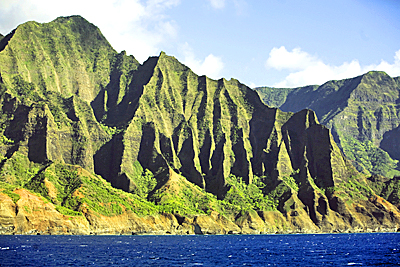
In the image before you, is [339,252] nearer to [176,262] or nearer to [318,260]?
[318,260]

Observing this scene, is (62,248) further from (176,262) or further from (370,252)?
(370,252)

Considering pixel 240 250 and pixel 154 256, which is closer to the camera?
pixel 154 256

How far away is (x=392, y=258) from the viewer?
154000mm

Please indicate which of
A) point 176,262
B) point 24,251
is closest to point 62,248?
point 24,251

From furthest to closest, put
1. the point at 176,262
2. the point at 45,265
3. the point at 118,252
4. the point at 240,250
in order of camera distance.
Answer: the point at 240,250 → the point at 118,252 → the point at 176,262 → the point at 45,265

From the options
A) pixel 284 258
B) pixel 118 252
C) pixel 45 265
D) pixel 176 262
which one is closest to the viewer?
pixel 45 265

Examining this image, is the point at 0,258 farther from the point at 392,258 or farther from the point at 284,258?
the point at 392,258

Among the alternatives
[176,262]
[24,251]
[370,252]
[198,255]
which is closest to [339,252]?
[370,252]

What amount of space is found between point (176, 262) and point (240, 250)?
50161mm

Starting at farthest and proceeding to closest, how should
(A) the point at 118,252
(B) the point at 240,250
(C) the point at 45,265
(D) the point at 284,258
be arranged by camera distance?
(B) the point at 240,250 < (A) the point at 118,252 < (D) the point at 284,258 < (C) the point at 45,265

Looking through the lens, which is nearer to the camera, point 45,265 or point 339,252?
point 45,265

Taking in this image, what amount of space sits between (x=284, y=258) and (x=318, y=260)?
1209 cm

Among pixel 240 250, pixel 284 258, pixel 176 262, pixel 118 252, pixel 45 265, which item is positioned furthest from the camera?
pixel 240 250

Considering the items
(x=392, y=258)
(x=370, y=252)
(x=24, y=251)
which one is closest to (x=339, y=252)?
(x=370, y=252)
